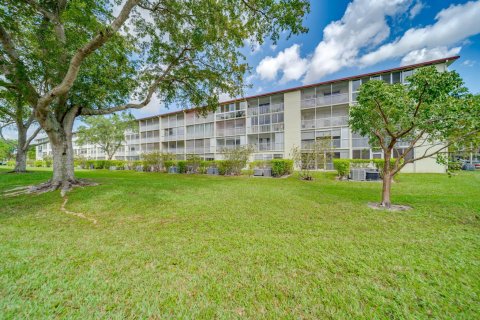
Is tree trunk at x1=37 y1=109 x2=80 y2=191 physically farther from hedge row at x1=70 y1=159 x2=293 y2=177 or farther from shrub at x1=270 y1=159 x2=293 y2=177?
shrub at x1=270 y1=159 x2=293 y2=177

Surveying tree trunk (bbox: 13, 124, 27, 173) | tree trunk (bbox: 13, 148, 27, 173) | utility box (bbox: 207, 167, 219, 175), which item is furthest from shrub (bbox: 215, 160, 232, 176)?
tree trunk (bbox: 13, 148, 27, 173)

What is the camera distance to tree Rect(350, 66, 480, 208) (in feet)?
15.6

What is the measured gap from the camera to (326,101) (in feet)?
75.0

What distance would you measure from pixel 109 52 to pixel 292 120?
20741 millimetres

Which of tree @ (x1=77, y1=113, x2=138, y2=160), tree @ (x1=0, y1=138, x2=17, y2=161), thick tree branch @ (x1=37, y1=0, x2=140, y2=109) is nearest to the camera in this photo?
thick tree branch @ (x1=37, y1=0, x2=140, y2=109)

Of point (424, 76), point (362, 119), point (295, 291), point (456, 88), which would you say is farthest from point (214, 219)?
point (456, 88)

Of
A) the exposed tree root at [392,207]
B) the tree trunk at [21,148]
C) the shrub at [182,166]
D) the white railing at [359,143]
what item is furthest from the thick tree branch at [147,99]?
the white railing at [359,143]

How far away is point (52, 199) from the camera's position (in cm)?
748

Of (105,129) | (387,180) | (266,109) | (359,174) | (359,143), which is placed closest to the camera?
(387,180)

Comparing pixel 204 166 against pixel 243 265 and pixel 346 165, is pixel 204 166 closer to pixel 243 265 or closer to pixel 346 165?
pixel 346 165

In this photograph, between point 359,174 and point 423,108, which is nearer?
point 423,108

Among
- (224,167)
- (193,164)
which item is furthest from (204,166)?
(224,167)

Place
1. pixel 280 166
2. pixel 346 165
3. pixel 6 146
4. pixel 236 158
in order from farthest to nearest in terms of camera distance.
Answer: pixel 6 146
pixel 236 158
pixel 280 166
pixel 346 165

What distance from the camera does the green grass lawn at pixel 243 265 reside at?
218 cm
